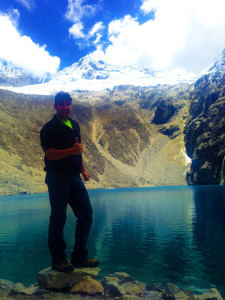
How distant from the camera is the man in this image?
6.94 m

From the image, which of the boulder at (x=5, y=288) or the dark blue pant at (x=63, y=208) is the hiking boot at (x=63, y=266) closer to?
the dark blue pant at (x=63, y=208)

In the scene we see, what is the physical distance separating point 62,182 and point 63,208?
0.69m

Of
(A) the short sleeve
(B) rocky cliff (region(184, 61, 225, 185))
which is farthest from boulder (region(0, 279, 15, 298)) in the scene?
(B) rocky cliff (region(184, 61, 225, 185))

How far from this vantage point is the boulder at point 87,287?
21.9ft

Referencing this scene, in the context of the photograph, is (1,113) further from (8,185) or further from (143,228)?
(143,228)

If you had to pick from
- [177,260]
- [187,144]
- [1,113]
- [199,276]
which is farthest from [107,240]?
[187,144]

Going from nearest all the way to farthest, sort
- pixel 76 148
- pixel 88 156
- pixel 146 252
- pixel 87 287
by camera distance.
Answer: pixel 87 287 → pixel 76 148 → pixel 146 252 → pixel 88 156

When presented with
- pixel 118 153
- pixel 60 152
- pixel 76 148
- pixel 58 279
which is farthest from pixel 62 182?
pixel 118 153

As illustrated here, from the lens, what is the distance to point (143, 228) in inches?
968

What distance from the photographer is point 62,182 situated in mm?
6949

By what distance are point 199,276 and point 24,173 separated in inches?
4358

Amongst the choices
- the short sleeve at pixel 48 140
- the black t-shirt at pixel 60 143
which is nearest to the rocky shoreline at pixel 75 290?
the black t-shirt at pixel 60 143

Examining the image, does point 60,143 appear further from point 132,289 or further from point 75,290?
point 132,289

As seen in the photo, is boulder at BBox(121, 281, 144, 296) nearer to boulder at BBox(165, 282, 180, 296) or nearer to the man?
boulder at BBox(165, 282, 180, 296)
